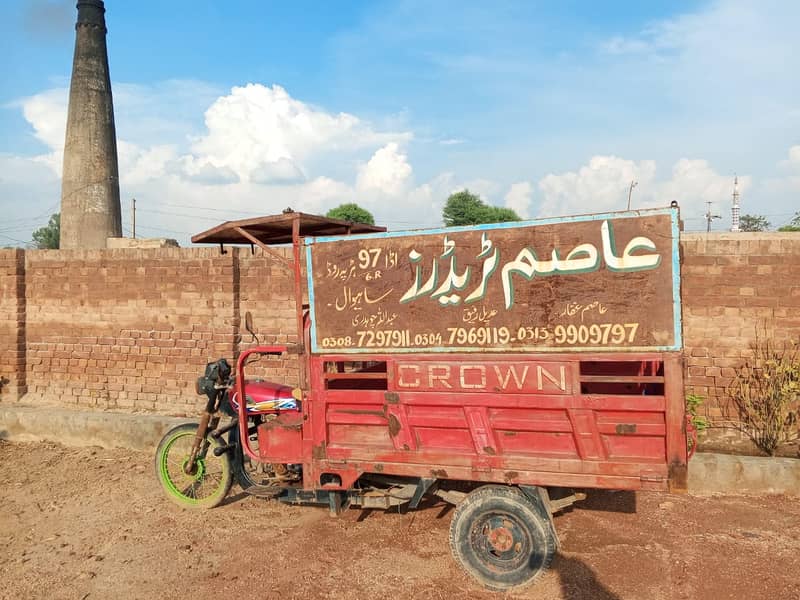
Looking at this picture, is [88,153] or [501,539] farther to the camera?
[88,153]

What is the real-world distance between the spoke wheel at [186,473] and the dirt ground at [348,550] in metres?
0.12

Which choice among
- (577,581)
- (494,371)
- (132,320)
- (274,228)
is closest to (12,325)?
(132,320)

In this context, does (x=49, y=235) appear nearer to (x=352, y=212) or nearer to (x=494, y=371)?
(x=352, y=212)

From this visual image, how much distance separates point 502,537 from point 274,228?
8.59ft

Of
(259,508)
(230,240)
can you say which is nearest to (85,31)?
(230,240)

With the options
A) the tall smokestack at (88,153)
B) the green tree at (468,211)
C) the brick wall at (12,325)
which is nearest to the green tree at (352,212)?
the green tree at (468,211)

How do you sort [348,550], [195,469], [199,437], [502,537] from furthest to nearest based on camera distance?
[195,469], [199,437], [348,550], [502,537]

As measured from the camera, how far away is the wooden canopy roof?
3834mm

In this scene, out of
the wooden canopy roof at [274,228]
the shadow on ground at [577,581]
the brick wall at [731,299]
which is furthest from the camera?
the brick wall at [731,299]

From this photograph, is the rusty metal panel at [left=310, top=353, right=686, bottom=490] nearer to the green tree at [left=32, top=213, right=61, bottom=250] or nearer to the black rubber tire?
the black rubber tire

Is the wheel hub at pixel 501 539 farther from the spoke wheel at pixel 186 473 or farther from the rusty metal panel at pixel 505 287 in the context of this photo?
the spoke wheel at pixel 186 473

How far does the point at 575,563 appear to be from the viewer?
363 cm

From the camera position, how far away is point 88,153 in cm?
1847

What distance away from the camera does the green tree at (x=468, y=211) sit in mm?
39281
